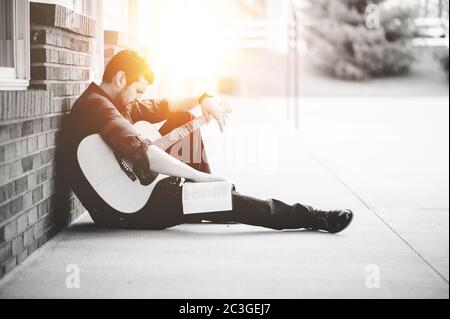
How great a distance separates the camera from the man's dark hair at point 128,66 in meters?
5.04

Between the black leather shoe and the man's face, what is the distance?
4.45ft

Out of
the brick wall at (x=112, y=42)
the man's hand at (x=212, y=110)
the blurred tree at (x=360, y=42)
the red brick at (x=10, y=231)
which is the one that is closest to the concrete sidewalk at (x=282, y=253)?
the red brick at (x=10, y=231)

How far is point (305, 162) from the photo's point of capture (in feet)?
31.5

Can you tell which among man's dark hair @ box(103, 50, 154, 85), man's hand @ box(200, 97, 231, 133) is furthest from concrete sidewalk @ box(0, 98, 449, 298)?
man's dark hair @ box(103, 50, 154, 85)

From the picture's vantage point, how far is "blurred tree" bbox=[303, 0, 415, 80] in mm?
37250

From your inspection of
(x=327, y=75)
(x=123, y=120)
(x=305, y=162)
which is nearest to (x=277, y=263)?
(x=123, y=120)

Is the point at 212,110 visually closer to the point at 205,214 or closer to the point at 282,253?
the point at 205,214

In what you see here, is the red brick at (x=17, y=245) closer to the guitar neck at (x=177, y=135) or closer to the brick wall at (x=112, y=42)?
the guitar neck at (x=177, y=135)

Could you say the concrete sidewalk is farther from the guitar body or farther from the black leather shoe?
the guitar body

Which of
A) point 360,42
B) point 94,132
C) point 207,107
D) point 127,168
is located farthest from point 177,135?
point 360,42
